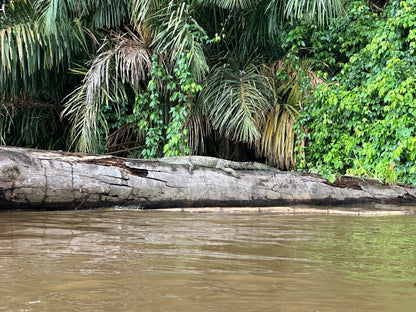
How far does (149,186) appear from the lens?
5.25 m

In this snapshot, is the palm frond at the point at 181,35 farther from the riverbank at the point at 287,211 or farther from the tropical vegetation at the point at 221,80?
the riverbank at the point at 287,211

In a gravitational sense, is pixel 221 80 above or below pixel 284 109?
above

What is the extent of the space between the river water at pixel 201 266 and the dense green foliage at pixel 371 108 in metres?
3.34

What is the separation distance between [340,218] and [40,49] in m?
5.74

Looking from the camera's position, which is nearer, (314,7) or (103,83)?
(314,7)

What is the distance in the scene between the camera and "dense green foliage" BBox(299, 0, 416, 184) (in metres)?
7.06

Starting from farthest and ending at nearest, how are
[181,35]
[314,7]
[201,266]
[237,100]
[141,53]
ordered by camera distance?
[141,53]
[237,100]
[181,35]
[314,7]
[201,266]

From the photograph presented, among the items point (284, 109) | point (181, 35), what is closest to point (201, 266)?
point (181, 35)

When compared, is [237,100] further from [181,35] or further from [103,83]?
[103,83]

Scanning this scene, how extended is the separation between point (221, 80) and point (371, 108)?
2.44m

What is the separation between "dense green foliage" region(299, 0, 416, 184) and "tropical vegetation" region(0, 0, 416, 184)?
0.07 feet

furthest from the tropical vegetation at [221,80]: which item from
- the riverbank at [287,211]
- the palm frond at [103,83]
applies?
the riverbank at [287,211]

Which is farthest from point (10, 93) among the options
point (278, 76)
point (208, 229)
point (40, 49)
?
point (208, 229)

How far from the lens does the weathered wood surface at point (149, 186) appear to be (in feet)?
15.4
